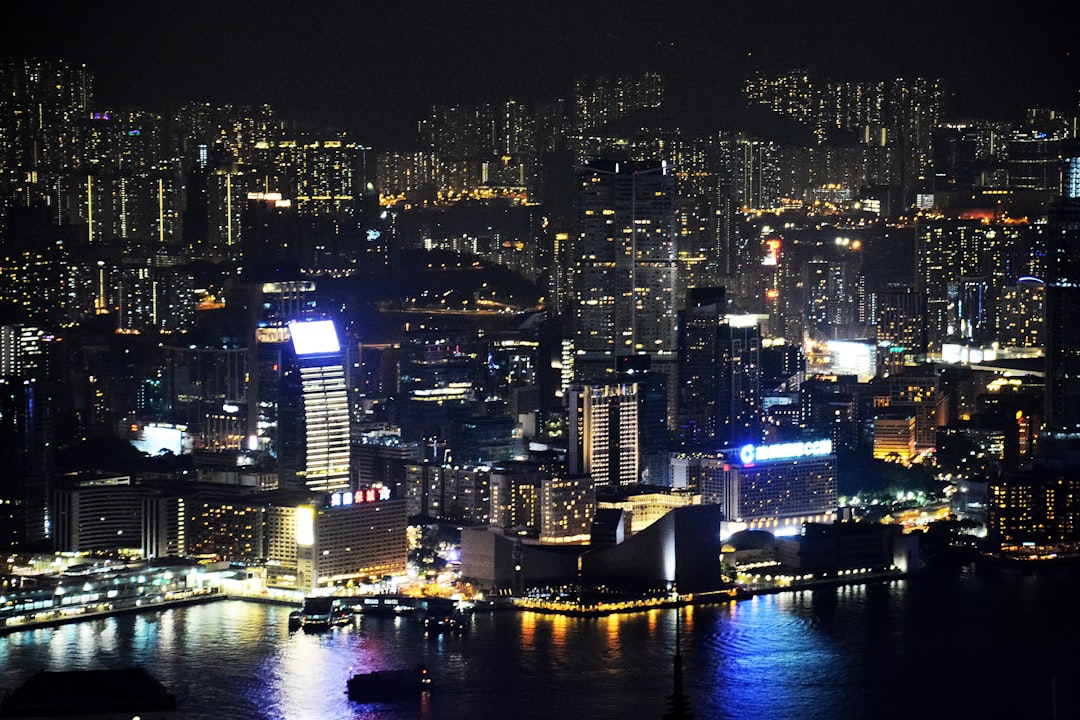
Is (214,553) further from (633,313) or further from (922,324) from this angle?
(922,324)

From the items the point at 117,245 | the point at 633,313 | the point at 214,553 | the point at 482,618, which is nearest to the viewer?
the point at 482,618

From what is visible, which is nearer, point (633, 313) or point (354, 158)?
point (633, 313)

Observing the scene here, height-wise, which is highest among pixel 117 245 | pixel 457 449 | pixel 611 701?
pixel 117 245

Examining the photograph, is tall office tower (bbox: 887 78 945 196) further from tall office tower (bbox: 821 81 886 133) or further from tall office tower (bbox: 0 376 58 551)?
tall office tower (bbox: 0 376 58 551)

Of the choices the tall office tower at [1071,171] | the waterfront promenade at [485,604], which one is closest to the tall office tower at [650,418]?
the waterfront promenade at [485,604]

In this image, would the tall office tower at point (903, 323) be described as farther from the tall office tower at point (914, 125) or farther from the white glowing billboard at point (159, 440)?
the white glowing billboard at point (159, 440)

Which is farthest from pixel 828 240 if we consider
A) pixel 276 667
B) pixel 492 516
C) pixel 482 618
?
pixel 276 667

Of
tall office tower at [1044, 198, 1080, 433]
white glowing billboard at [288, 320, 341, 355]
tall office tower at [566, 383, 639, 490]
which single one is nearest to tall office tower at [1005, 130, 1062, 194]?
tall office tower at [1044, 198, 1080, 433]
